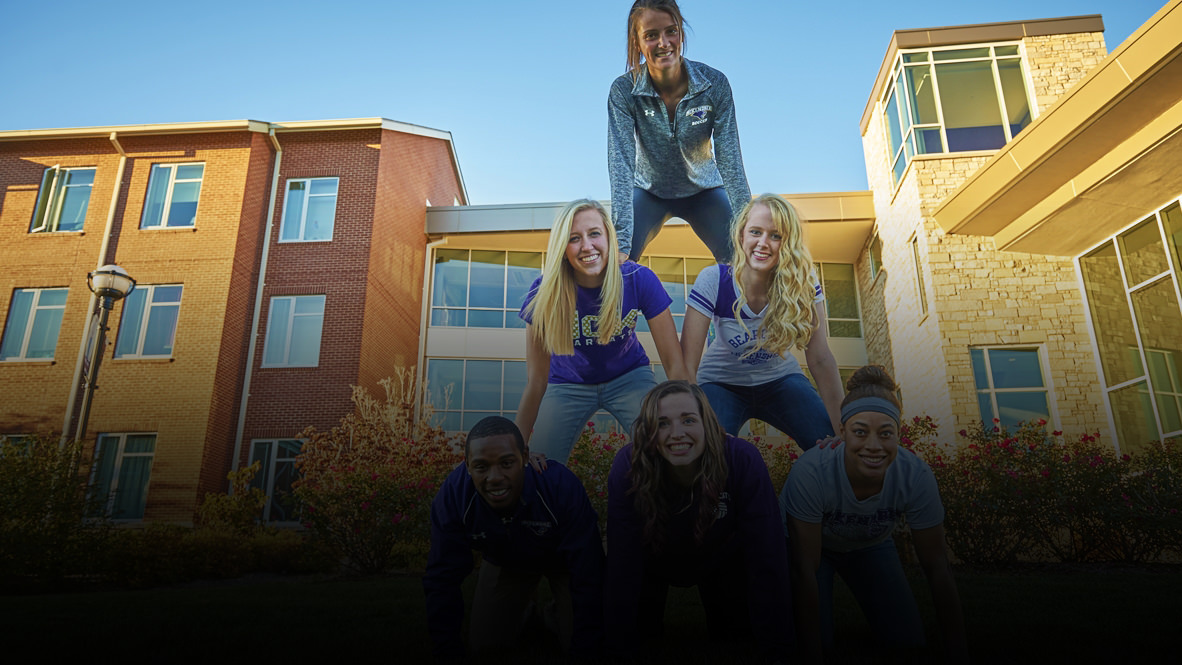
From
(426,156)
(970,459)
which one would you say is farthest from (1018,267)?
(426,156)

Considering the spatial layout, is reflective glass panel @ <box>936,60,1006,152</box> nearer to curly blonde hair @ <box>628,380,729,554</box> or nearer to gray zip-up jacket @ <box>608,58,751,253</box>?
gray zip-up jacket @ <box>608,58,751,253</box>

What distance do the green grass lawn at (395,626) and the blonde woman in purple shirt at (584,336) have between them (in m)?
1.31

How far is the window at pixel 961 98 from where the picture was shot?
14.0 m

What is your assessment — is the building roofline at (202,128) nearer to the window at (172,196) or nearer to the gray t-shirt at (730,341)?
the window at (172,196)

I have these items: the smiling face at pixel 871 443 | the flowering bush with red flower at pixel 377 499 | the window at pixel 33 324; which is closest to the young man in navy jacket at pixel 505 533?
the smiling face at pixel 871 443

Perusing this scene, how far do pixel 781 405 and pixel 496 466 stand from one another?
1.78 metres

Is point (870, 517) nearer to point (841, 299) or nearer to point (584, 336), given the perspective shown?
point (584, 336)

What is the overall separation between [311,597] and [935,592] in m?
5.59

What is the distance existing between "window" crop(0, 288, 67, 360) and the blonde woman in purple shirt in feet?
53.0

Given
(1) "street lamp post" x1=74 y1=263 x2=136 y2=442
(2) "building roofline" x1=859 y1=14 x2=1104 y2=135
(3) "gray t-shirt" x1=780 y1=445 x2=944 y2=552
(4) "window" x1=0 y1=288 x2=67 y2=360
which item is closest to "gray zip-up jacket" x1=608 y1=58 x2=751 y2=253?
(3) "gray t-shirt" x1=780 y1=445 x2=944 y2=552

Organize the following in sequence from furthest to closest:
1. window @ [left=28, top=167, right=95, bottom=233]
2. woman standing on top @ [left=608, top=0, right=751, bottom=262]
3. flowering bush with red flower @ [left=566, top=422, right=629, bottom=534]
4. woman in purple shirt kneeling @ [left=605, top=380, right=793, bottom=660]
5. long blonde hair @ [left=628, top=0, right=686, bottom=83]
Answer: window @ [left=28, top=167, right=95, bottom=233] → flowering bush with red flower @ [left=566, top=422, right=629, bottom=534] → woman standing on top @ [left=608, top=0, right=751, bottom=262] → long blonde hair @ [left=628, top=0, right=686, bottom=83] → woman in purple shirt kneeling @ [left=605, top=380, right=793, bottom=660]

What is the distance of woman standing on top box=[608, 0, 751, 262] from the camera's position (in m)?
5.08

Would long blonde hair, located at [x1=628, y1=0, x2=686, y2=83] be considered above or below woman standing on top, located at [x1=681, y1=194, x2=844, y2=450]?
above

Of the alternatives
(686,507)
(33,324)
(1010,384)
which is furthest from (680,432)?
(33,324)
